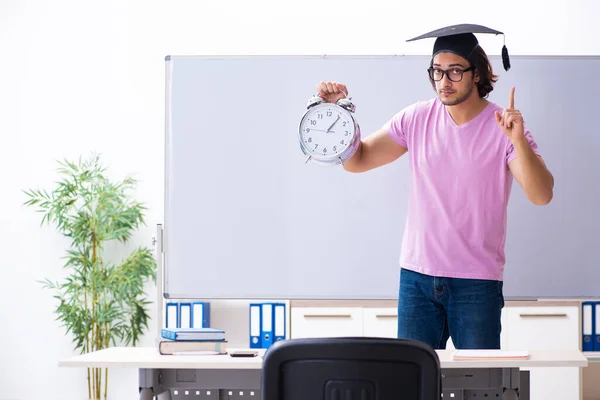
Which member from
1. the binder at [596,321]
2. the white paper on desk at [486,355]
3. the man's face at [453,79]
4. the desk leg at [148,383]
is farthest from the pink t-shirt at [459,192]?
the binder at [596,321]

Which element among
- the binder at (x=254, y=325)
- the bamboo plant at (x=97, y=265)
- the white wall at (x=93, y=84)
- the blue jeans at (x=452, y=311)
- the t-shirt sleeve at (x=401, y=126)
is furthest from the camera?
the white wall at (x=93, y=84)

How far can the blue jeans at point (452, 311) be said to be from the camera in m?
2.97

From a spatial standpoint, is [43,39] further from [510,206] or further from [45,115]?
[510,206]

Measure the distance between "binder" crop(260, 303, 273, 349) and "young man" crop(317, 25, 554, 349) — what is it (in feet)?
4.49

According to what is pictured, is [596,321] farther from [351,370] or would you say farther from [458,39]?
[351,370]

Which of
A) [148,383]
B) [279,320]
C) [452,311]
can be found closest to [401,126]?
[452,311]

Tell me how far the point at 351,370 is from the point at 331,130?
1.35 m

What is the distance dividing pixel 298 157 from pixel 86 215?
1.40 m

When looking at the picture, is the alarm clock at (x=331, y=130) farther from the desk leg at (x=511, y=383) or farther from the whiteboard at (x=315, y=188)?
the whiteboard at (x=315, y=188)

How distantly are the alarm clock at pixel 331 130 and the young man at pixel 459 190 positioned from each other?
0.04 meters

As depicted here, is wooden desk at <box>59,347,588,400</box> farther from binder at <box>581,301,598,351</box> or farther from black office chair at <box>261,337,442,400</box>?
binder at <box>581,301,598,351</box>

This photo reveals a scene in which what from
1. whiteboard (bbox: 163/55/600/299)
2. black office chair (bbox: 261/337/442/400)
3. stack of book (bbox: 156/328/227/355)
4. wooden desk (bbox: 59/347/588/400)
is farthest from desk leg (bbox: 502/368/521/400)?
whiteboard (bbox: 163/55/600/299)

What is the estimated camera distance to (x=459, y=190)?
324 centimetres

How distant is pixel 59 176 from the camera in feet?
17.7
